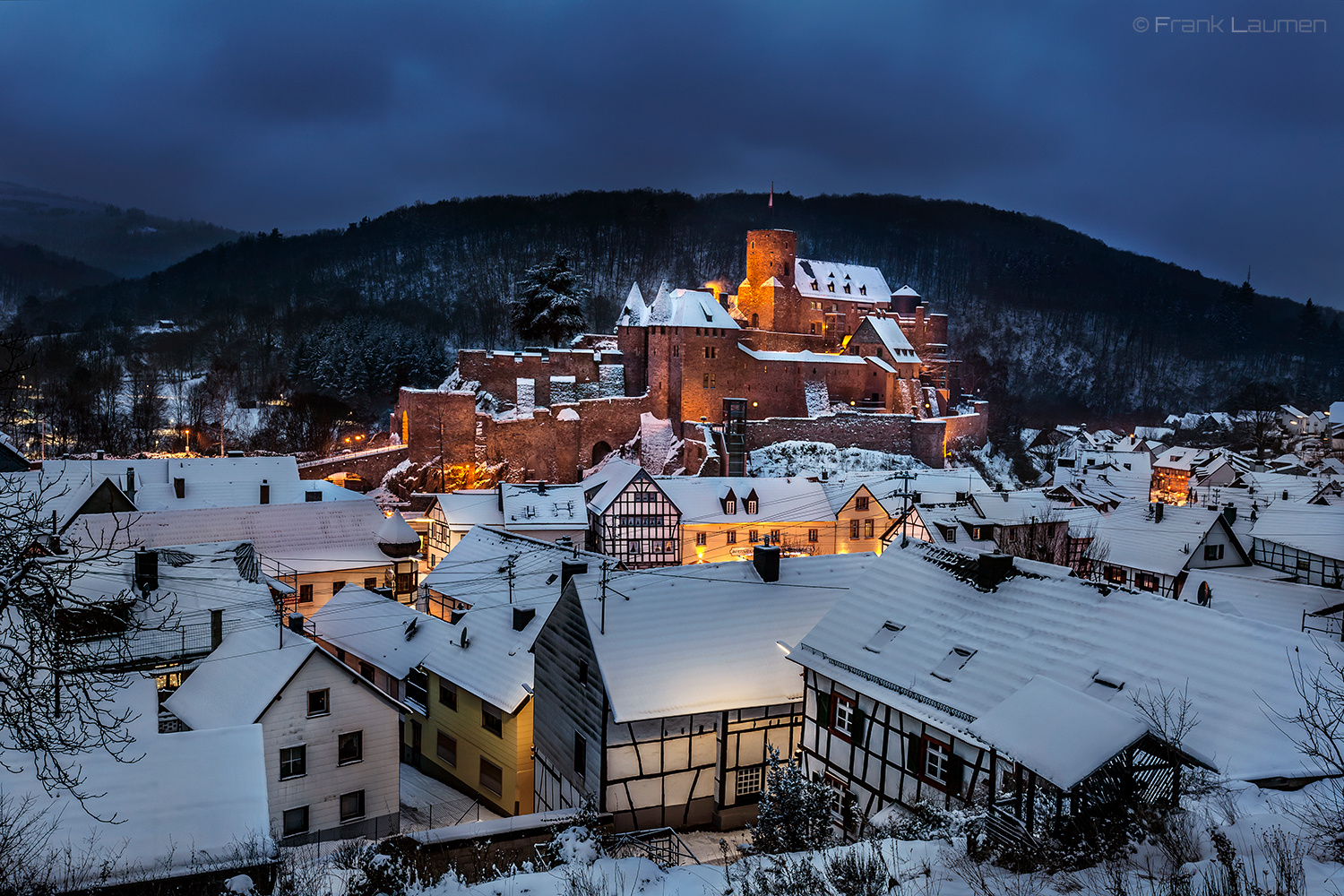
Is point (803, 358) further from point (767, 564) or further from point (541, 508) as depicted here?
point (767, 564)

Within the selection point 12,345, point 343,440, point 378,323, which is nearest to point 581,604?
point 12,345

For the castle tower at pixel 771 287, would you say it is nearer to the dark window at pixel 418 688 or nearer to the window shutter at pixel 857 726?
the dark window at pixel 418 688

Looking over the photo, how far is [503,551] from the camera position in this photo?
2352 centimetres

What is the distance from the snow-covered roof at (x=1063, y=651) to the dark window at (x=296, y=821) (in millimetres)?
9540

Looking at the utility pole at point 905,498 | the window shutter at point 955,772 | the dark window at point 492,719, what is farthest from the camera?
the utility pole at point 905,498

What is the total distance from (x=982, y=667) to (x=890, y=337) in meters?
47.9

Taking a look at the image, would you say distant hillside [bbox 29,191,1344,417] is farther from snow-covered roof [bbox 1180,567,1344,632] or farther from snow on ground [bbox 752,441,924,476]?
snow-covered roof [bbox 1180,567,1344,632]

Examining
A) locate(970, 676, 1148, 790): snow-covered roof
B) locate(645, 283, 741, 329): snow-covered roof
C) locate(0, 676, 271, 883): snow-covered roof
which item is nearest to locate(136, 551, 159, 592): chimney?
locate(0, 676, 271, 883): snow-covered roof

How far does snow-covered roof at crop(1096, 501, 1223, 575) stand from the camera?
25000mm

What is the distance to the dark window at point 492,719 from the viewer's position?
56.3 feet

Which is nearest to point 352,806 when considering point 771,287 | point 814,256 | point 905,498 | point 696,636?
point 696,636

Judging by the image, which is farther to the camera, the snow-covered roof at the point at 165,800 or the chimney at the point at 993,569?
the chimney at the point at 993,569

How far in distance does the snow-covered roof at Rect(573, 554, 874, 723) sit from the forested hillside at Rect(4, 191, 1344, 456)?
69794 mm

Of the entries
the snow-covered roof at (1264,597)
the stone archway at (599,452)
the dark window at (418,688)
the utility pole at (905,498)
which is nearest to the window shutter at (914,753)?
the snow-covered roof at (1264,597)
